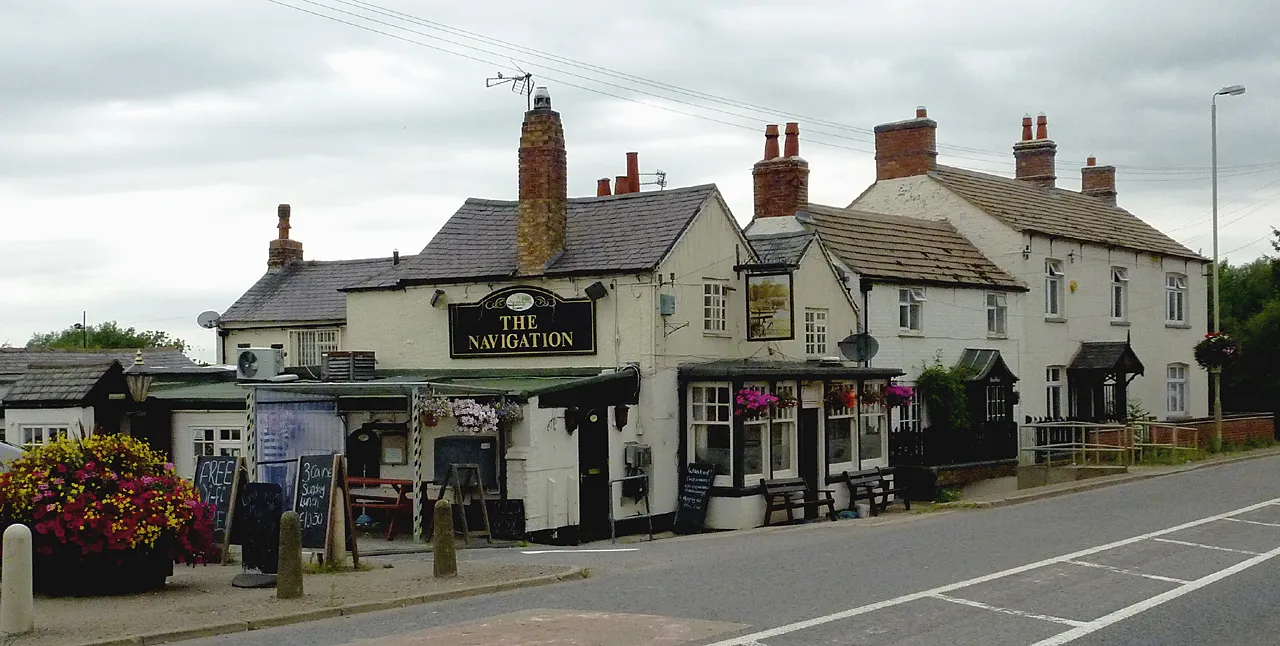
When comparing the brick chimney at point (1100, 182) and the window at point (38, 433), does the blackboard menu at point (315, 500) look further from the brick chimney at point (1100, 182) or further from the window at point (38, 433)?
the brick chimney at point (1100, 182)

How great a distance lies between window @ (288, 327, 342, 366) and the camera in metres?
39.9

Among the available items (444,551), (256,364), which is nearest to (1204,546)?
(444,551)

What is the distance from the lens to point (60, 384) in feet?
73.1

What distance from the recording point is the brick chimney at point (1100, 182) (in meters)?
45.2

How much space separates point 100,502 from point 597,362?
11.6m

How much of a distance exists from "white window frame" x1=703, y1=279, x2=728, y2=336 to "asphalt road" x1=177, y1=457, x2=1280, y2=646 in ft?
16.7

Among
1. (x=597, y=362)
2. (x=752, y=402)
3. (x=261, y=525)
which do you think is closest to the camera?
(x=261, y=525)

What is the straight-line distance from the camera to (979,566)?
16.1 meters

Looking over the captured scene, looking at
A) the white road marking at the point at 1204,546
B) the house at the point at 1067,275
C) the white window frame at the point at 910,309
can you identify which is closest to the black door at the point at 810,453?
the white window frame at the point at 910,309

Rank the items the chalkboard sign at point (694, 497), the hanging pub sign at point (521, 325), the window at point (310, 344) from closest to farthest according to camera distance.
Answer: the chalkboard sign at point (694, 497) < the hanging pub sign at point (521, 325) < the window at point (310, 344)

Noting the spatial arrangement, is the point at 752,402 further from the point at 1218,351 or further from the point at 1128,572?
the point at 1218,351

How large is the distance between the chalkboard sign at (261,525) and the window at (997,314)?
22615mm

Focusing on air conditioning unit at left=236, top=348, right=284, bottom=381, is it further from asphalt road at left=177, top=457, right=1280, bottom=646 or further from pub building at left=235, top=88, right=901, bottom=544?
asphalt road at left=177, top=457, right=1280, bottom=646

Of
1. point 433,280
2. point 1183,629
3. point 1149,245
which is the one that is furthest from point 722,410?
point 1149,245
